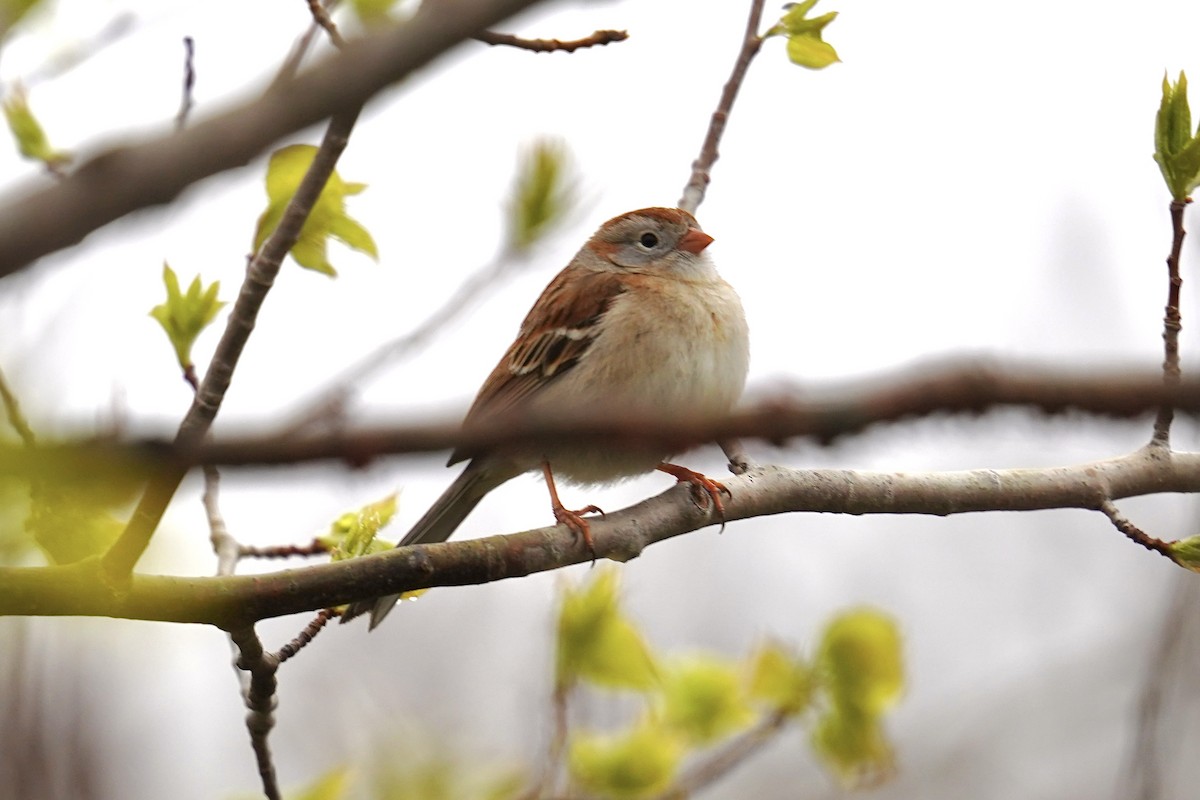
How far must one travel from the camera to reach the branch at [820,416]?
0.84m

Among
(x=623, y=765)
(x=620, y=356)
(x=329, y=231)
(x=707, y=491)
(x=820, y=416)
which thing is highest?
(x=329, y=231)

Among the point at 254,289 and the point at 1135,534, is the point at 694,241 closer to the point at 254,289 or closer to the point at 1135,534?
the point at 1135,534

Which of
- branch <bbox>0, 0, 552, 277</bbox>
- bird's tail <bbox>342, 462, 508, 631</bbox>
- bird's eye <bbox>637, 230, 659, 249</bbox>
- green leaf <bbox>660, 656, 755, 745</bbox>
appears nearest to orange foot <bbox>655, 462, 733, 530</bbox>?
green leaf <bbox>660, 656, 755, 745</bbox>

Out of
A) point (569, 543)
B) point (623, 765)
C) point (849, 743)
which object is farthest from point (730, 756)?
point (569, 543)

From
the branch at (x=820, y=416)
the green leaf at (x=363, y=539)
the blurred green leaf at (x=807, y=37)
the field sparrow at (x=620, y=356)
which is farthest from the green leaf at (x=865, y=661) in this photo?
the branch at (x=820, y=416)

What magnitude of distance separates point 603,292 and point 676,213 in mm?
645

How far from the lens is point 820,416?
86 centimetres

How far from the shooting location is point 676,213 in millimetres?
5207

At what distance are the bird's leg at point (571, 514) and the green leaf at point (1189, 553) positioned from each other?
1.46 meters

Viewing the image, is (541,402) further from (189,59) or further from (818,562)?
(818,562)

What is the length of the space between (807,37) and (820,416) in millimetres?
2555

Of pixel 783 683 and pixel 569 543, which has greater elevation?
pixel 569 543

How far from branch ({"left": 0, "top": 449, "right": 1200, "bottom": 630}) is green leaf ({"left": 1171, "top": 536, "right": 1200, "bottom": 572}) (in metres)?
0.36

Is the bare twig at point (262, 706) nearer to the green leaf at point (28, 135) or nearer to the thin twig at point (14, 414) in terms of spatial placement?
the thin twig at point (14, 414)
